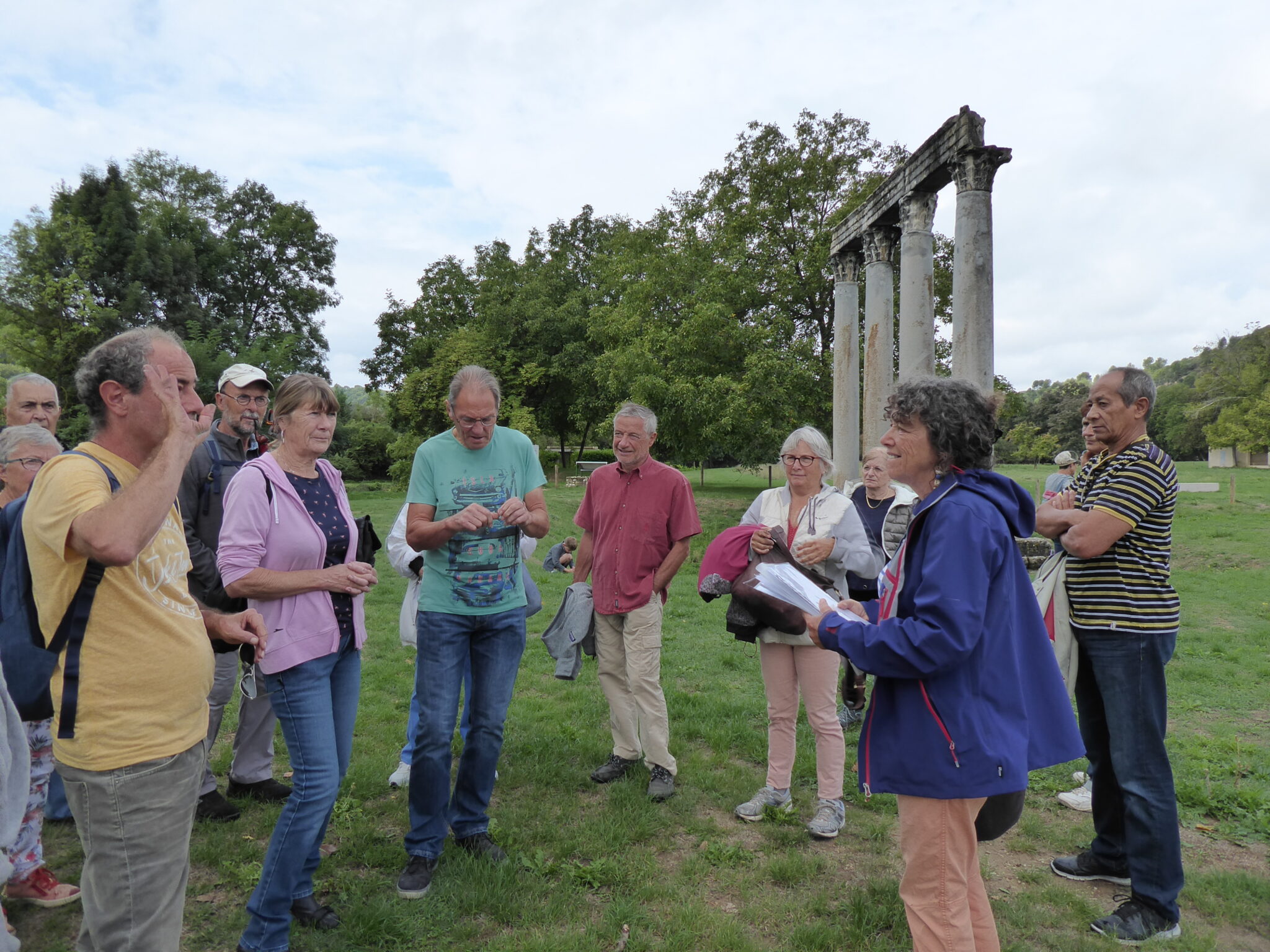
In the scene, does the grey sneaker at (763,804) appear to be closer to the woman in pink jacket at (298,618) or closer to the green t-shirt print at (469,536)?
the green t-shirt print at (469,536)

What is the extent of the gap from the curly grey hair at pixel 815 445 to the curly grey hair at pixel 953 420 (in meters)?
1.89

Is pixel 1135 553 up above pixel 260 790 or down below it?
above

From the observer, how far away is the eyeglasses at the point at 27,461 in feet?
11.5

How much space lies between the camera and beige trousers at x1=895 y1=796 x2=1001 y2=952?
2230 mm

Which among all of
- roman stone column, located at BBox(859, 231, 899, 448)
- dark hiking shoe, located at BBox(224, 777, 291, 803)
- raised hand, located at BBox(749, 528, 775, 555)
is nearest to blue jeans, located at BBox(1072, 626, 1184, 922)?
raised hand, located at BBox(749, 528, 775, 555)

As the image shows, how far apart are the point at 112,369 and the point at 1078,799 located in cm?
534

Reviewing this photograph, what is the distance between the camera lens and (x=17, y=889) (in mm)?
3307

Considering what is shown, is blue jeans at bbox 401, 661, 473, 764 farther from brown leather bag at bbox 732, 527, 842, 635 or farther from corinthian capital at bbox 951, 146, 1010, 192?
corinthian capital at bbox 951, 146, 1010, 192

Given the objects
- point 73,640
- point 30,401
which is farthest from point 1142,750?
point 30,401

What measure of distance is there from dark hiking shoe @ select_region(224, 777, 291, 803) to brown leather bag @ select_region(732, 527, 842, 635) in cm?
298

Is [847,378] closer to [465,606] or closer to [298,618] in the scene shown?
[465,606]

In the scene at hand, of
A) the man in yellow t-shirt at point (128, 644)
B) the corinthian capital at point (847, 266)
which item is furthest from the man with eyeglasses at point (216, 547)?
the corinthian capital at point (847, 266)

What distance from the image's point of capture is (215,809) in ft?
13.4

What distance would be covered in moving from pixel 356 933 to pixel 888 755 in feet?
7.75
